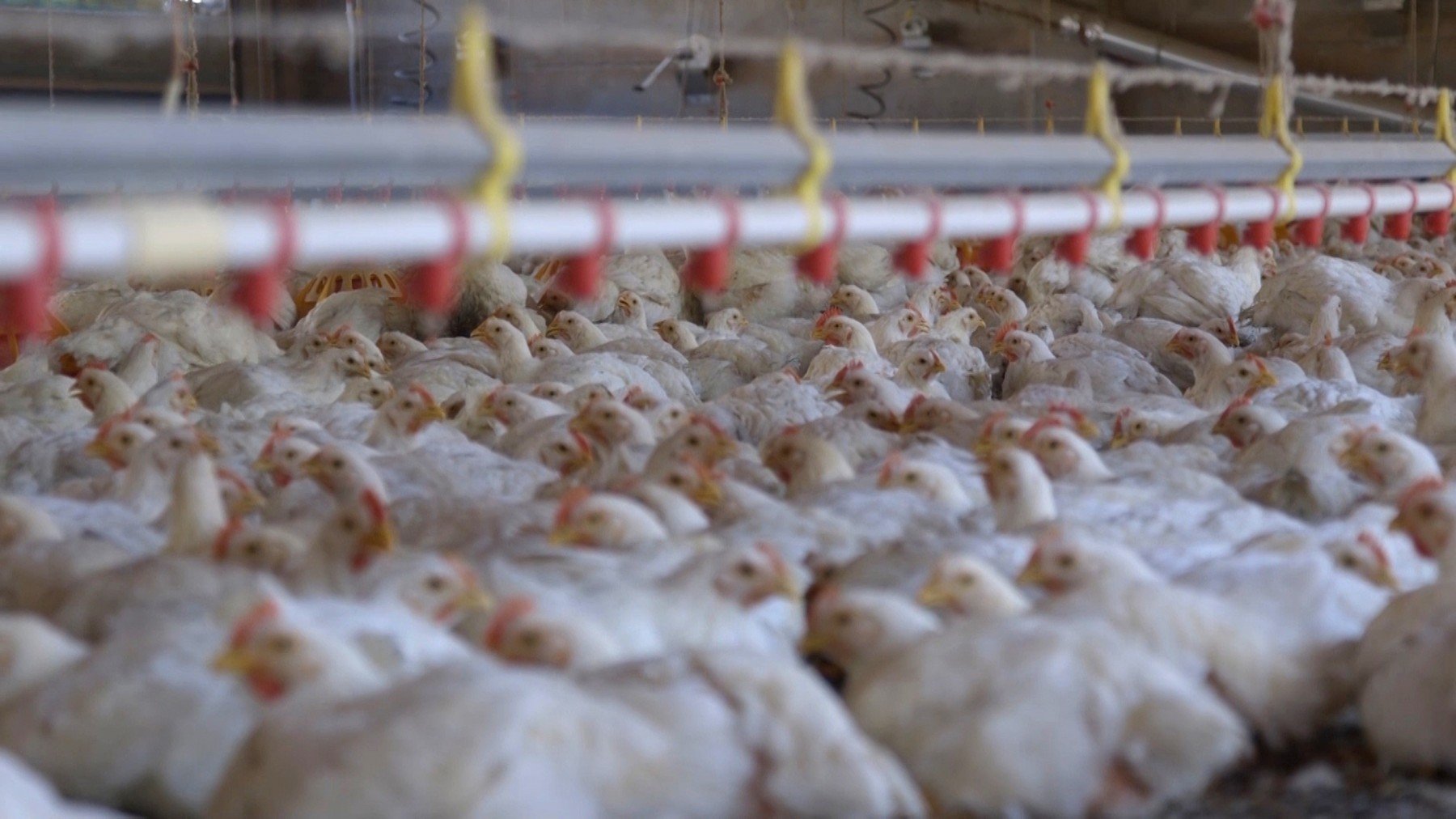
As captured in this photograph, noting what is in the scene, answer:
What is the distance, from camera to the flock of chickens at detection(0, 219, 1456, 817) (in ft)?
10.5

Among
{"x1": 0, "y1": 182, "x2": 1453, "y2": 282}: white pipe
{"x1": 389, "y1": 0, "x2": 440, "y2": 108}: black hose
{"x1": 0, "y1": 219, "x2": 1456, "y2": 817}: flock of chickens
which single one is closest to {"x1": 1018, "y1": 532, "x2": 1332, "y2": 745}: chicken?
{"x1": 0, "y1": 219, "x2": 1456, "y2": 817}: flock of chickens

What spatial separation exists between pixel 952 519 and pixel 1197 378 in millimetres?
3081

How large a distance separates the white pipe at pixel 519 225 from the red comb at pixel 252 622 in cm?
62

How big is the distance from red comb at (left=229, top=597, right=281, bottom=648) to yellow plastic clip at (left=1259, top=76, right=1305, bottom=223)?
315 centimetres

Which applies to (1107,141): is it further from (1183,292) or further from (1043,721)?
(1183,292)

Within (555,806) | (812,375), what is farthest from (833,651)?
(812,375)

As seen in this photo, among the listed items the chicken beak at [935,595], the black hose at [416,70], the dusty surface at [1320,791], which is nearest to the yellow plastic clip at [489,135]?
the chicken beak at [935,595]

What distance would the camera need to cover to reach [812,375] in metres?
Result: 7.86

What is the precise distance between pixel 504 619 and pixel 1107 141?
2.01 meters

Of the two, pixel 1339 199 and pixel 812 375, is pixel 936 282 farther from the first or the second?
pixel 1339 199

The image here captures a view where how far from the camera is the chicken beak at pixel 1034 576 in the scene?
4164 mm

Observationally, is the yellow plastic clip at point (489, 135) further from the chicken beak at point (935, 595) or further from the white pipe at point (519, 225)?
the chicken beak at point (935, 595)

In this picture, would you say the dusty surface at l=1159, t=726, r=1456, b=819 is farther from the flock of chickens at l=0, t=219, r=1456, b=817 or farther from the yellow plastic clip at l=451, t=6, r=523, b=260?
the yellow plastic clip at l=451, t=6, r=523, b=260

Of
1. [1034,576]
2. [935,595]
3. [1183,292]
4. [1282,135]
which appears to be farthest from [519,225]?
[1183,292]
